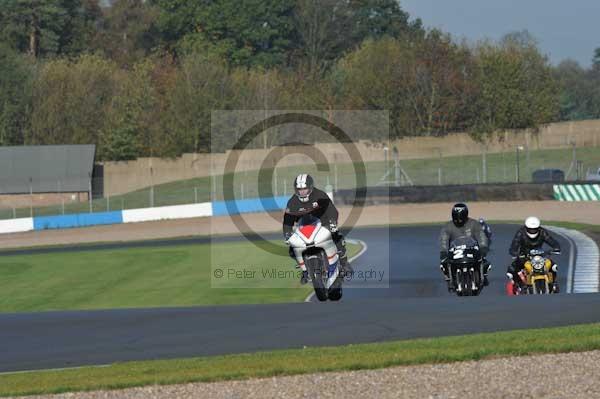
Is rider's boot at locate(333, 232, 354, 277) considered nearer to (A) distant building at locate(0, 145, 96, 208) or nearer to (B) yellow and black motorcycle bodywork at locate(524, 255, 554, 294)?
(B) yellow and black motorcycle bodywork at locate(524, 255, 554, 294)

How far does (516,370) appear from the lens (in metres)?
11.6

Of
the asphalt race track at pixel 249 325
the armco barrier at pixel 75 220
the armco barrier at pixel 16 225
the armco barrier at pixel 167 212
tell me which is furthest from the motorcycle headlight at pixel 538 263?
the armco barrier at pixel 16 225

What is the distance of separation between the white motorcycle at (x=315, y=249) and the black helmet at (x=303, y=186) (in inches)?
12.9

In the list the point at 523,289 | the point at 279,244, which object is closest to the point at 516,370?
the point at 523,289

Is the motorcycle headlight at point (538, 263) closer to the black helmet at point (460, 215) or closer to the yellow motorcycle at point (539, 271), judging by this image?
the yellow motorcycle at point (539, 271)

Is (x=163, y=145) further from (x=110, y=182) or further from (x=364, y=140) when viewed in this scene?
(x=364, y=140)

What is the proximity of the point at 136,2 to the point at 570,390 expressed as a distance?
5296 inches

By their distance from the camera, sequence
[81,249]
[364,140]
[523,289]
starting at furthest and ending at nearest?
[364,140] < [81,249] < [523,289]

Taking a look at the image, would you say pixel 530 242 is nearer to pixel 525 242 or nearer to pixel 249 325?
pixel 525 242

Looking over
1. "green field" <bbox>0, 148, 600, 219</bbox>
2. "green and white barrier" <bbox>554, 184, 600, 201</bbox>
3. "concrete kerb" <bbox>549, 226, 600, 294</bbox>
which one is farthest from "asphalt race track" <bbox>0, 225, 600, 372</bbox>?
"green field" <bbox>0, 148, 600, 219</bbox>

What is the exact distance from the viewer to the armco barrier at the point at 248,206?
194ft

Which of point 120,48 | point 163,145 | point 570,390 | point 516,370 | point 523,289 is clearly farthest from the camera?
point 120,48

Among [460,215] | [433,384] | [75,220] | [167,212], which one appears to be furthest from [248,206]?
[433,384]

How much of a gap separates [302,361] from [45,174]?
65885 millimetres
